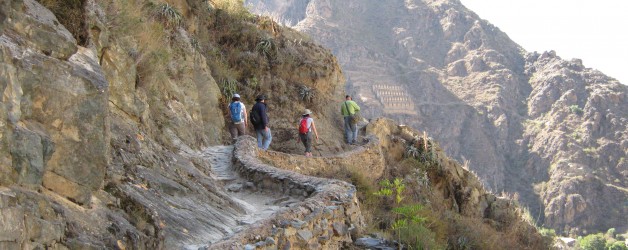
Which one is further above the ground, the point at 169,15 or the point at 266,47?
the point at 169,15

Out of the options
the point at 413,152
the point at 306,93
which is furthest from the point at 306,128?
the point at 413,152

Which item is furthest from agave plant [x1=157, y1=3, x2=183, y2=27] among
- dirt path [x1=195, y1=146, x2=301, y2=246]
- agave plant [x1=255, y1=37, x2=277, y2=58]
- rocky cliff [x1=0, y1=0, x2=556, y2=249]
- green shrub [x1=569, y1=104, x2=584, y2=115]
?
green shrub [x1=569, y1=104, x2=584, y2=115]

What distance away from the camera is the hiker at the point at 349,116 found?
55.4 ft

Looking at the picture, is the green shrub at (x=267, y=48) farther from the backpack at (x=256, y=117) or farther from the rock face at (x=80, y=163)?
the rock face at (x=80, y=163)

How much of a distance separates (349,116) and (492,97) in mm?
91305

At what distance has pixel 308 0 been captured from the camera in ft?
430

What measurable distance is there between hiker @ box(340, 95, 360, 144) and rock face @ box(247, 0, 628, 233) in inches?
2483

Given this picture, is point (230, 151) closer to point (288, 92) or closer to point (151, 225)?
point (151, 225)

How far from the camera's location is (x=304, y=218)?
6121 millimetres

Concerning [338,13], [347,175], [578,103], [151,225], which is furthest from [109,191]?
[338,13]

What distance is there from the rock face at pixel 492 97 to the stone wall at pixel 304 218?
72686 millimetres

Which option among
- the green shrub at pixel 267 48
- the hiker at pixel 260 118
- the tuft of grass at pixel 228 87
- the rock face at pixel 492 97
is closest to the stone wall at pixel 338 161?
the hiker at pixel 260 118

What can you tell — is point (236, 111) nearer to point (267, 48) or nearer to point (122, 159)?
point (267, 48)

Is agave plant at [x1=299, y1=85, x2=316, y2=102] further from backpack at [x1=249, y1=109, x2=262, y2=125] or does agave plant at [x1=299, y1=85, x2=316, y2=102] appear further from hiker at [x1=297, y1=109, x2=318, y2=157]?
backpack at [x1=249, y1=109, x2=262, y2=125]
